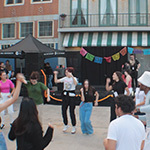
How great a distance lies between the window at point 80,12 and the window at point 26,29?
11.8 ft

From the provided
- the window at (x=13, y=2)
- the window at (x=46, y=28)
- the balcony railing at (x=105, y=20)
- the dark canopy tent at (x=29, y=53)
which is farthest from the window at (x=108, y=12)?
the dark canopy tent at (x=29, y=53)

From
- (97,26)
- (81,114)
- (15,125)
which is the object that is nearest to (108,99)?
(81,114)

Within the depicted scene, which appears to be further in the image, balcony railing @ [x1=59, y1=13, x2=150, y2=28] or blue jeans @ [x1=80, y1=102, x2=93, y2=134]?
balcony railing @ [x1=59, y1=13, x2=150, y2=28]

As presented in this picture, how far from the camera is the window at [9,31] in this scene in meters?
19.1

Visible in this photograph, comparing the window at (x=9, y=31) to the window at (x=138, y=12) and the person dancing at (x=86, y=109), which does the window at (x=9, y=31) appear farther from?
the person dancing at (x=86, y=109)

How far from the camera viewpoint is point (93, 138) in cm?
582

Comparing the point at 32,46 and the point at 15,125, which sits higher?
the point at 32,46

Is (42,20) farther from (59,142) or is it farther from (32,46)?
(59,142)

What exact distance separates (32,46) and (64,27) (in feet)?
24.0

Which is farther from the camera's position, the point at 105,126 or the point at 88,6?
the point at 88,6

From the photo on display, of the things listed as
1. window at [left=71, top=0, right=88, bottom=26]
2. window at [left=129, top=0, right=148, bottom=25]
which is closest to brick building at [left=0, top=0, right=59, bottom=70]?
window at [left=71, top=0, right=88, bottom=26]

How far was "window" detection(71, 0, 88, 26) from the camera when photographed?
17.8 m

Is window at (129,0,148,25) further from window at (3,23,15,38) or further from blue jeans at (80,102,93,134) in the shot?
blue jeans at (80,102,93,134)

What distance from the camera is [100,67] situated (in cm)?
1762
